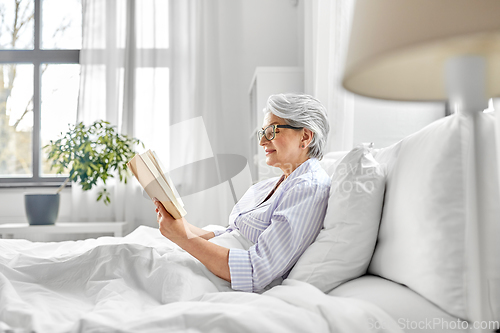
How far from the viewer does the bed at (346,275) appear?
717 millimetres

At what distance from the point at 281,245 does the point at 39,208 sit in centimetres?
236

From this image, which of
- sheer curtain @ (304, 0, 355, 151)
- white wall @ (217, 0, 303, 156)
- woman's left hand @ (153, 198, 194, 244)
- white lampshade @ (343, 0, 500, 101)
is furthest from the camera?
white wall @ (217, 0, 303, 156)

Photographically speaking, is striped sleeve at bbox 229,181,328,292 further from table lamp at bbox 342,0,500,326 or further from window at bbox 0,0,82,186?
window at bbox 0,0,82,186

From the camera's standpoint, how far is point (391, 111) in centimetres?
192

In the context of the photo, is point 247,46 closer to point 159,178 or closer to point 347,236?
point 159,178

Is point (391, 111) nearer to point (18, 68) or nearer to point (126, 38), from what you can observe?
point (126, 38)

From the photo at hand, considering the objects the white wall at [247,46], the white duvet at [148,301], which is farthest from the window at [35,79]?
the white duvet at [148,301]

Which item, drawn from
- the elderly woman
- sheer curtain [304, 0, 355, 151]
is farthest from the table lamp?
sheer curtain [304, 0, 355, 151]

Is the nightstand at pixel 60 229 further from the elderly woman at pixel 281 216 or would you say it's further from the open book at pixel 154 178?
the open book at pixel 154 178

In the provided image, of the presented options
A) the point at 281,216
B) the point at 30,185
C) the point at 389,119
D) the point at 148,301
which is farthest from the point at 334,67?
the point at 30,185

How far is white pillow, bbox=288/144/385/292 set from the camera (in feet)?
3.15

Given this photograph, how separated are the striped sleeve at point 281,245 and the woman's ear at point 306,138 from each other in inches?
11.7

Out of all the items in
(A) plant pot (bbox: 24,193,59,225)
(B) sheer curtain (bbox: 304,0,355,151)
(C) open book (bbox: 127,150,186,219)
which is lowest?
(A) plant pot (bbox: 24,193,59,225)

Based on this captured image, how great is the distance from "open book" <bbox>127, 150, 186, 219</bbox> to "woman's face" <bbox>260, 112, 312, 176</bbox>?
1.41ft
